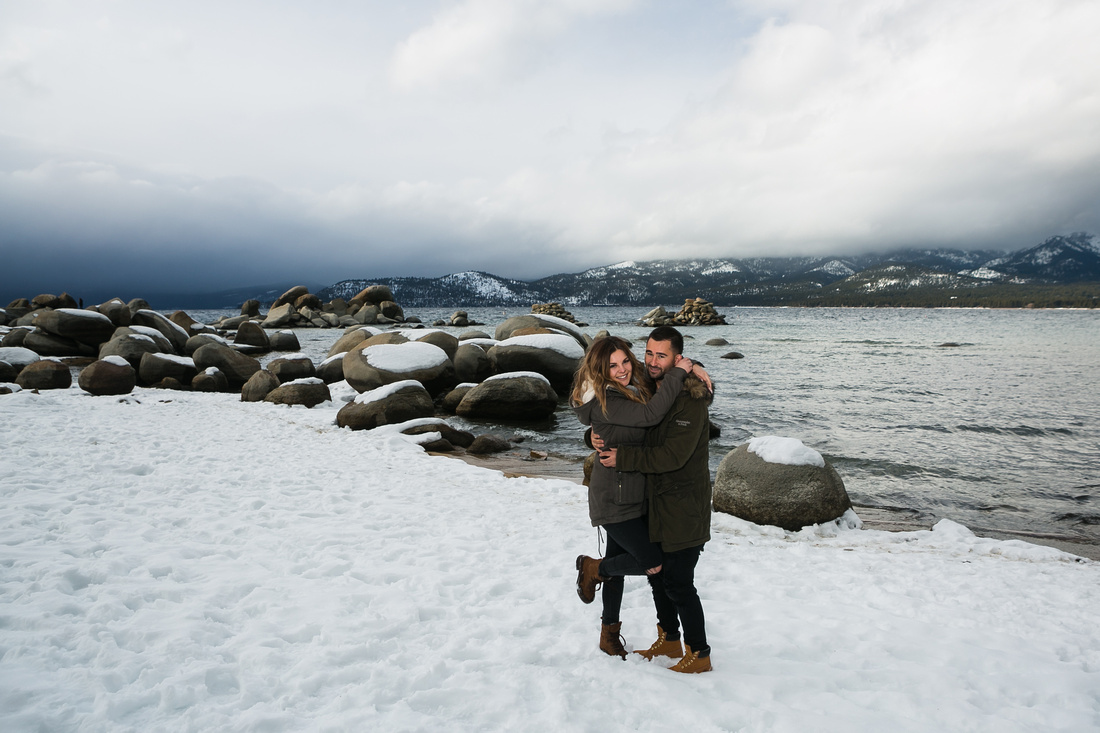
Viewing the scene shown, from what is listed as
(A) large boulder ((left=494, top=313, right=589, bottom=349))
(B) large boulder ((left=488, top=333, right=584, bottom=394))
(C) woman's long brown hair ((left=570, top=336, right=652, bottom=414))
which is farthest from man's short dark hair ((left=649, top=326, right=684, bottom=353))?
(A) large boulder ((left=494, top=313, right=589, bottom=349))

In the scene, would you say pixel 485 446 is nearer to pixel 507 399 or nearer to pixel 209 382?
pixel 507 399

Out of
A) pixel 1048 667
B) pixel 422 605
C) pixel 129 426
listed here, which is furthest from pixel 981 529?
pixel 129 426

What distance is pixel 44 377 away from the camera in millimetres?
15148

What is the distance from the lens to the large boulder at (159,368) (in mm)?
17781

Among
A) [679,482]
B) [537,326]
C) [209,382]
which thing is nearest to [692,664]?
[679,482]

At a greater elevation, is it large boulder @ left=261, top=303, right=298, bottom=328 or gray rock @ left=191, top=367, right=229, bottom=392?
large boulder @ left=261, top=303, right=298, bottom=328

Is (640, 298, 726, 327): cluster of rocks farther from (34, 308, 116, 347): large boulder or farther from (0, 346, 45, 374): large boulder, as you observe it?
(0, 346, 45, 374): large boulder

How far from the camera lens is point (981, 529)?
7.50 metres

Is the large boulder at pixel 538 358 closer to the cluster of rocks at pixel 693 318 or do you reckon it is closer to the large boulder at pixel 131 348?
the large boulder at pixel 131 348

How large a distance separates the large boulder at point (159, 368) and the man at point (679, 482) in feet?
62.5

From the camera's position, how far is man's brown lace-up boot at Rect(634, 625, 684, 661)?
3.64 m

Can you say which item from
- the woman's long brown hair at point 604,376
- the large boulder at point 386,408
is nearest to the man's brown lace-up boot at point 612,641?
the woman's long brown hair at point 604,376

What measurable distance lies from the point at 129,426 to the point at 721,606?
1121 cm

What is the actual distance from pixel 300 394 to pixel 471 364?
5447 mm
